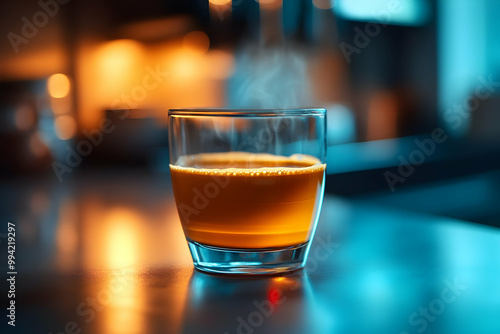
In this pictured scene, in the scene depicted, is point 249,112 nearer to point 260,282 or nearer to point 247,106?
point 260,282

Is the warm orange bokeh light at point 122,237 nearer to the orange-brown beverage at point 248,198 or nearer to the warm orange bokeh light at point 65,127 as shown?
the orange-brown beverage at point 248,198

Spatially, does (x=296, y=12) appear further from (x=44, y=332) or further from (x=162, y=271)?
(x=44, y=332)

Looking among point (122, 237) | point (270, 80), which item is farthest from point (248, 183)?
point (270, 80)

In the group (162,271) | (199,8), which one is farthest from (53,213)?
(199,8)

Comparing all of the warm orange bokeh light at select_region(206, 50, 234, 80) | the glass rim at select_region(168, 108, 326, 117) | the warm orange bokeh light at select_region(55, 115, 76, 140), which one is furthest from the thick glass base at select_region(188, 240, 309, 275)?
the warm orange bokeh light at select_region(206, 50, 234, 80)

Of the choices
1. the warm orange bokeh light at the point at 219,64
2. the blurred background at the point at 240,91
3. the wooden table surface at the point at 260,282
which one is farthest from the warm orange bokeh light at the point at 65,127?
the wooden table surface at the point at 260,282
